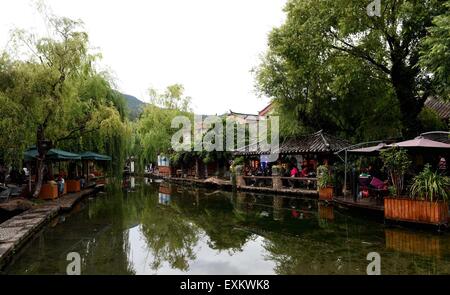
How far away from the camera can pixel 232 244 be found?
884 cm

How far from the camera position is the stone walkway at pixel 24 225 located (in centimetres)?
754

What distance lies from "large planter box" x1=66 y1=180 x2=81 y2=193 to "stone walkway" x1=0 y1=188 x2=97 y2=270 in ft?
16.3

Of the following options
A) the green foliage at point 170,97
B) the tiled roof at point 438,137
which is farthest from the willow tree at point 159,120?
the tiled roof at point 438,137

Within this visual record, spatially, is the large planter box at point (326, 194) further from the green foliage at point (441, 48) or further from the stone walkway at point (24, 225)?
the stone walkway at point (24, 225)

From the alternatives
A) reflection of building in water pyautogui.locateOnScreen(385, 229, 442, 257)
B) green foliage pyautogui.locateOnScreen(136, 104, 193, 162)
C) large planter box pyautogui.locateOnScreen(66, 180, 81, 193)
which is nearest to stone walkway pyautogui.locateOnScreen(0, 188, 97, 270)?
large planter box pyautogui.locateOnScreen(66, 180, 81, 193)

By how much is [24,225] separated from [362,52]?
14031 millimetres

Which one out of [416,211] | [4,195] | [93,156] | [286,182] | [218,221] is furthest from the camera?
[286,182]

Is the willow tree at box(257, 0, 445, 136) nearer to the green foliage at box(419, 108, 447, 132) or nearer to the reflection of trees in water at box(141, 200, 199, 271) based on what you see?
the green foliage at box(419, 108, 447, 132)

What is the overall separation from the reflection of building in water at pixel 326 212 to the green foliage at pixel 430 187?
9.94 ft

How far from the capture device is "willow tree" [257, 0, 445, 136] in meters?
14.5

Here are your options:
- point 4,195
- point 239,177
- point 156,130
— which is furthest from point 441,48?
point 156,130

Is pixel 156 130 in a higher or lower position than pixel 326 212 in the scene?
higher

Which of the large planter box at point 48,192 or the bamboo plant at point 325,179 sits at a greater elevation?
the bamboo plant at point 325,179

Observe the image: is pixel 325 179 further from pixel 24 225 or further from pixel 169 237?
pixel 24 225
